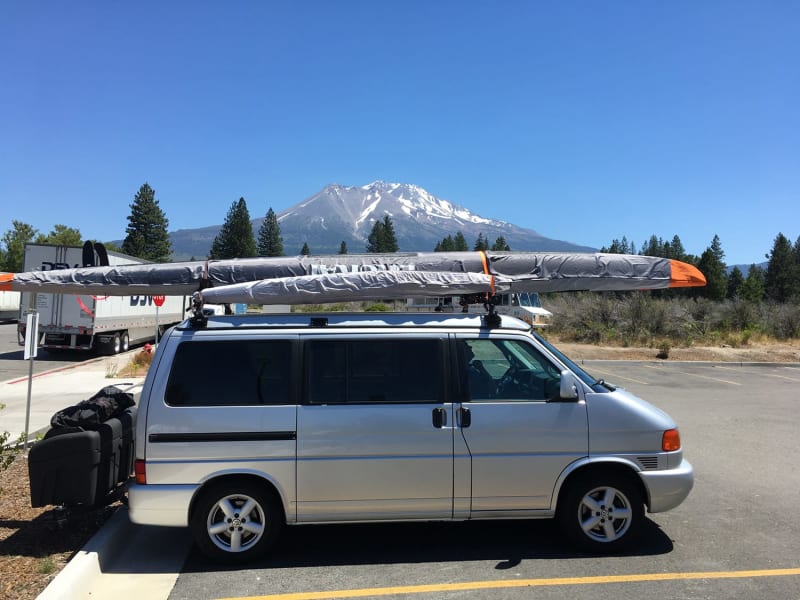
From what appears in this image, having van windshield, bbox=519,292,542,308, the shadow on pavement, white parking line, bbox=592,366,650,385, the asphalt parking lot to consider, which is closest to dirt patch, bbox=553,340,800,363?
white parking line, bbox=592,366,650,385

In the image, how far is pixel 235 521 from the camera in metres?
4.76

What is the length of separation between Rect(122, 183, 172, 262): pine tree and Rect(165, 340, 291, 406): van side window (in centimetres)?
8036

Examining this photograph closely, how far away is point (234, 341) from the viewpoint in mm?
4910

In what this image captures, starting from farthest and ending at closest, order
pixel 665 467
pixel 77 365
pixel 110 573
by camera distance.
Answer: pixel 77 365 < pixel 665 467 < pixel 110 573

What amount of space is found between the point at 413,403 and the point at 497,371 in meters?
0.84

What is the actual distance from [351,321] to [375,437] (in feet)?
3.26

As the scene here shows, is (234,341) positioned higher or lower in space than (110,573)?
higher

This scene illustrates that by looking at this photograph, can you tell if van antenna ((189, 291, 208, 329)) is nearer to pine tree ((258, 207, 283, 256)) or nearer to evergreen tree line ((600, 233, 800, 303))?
evergreen tree line ((600, 233, 800, 303))

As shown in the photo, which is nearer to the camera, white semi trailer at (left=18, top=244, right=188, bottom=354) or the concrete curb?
the concrete curb

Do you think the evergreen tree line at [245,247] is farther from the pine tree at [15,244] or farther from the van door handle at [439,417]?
the van door handle at [439,417]

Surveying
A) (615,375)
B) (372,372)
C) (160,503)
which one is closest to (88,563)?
(160,503)

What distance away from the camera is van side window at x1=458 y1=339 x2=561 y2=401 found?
197 inches

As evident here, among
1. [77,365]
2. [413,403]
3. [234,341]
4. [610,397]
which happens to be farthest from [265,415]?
[77,365]

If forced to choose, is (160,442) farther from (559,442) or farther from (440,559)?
(559,442)
